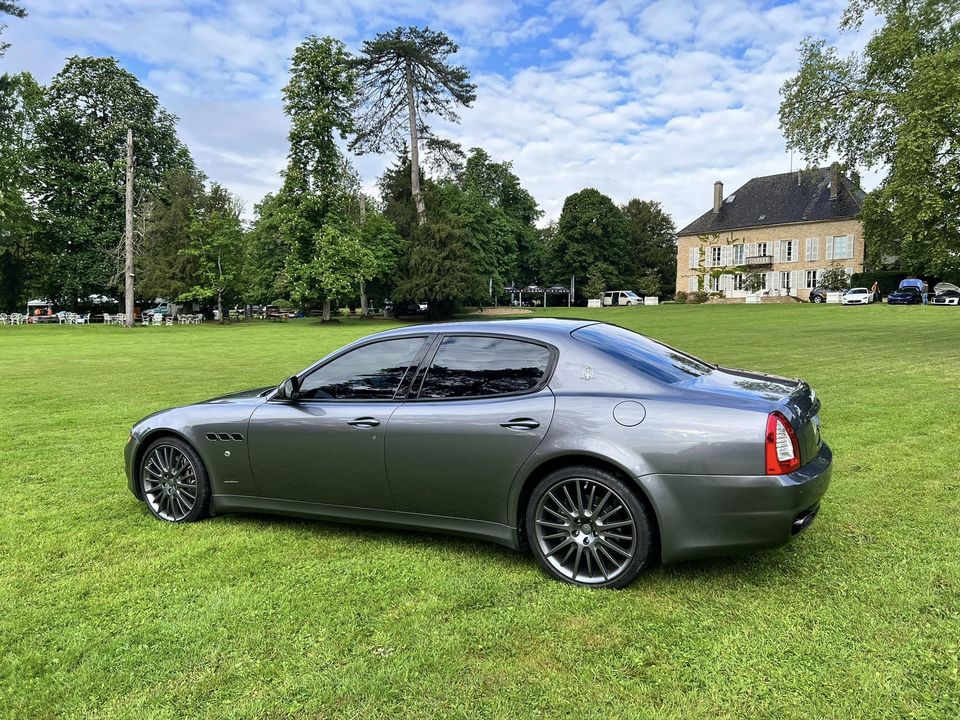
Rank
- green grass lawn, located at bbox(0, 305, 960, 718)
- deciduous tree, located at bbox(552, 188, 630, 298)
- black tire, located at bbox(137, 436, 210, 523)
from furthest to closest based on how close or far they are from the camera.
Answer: deciduous tree, located at bbox(552, 188, 630, 298) → black tire, located at bbox(137, 436, 210, 523) → green grass lawn, located at bbox(0, 305, 960, 718)

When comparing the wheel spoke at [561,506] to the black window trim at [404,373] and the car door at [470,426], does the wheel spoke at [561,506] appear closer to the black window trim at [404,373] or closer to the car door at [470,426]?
the car door at [470,426]

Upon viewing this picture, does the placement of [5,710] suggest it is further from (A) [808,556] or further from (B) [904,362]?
(B) [904,362]

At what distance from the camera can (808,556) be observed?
404 centimetres

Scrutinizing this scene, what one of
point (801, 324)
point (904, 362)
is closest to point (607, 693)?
point (904, 362)

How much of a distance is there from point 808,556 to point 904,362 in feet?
40.4

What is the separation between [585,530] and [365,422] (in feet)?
5.12

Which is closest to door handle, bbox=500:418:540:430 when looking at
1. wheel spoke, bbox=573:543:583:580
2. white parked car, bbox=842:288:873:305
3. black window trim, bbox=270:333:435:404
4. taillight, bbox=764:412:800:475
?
wheel spoke, bbox=573:543:583:580

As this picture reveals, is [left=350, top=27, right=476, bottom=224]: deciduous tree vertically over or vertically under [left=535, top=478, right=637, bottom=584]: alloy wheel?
over

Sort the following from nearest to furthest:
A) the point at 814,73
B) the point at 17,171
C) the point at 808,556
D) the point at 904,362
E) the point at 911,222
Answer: the point at 808,556 < the point at 904,362 < the point at 911,222 < the point at 814,73 < the point at 17,171

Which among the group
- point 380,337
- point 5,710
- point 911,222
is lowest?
point 5,710

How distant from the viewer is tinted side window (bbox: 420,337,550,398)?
13.1 ft

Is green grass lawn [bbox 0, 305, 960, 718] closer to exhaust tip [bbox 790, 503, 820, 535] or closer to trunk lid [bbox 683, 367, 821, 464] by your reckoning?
exhaust tip [bbox 790, 503, 820, 535]

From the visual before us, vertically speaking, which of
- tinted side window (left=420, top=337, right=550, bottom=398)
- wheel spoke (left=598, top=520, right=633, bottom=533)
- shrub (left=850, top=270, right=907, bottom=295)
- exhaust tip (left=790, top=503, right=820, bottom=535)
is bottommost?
wheel spoke (left=598, top=520, right=633, bottom=533)

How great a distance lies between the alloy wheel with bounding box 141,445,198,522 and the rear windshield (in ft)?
10.4
